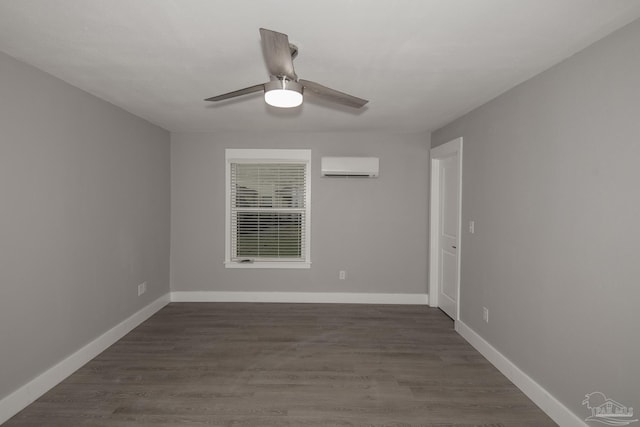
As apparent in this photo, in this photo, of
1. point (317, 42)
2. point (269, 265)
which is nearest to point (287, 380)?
point (269, 265)

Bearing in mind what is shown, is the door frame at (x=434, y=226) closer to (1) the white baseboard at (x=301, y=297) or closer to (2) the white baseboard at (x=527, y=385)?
(1) the white baseboard at (x=301, y=297)

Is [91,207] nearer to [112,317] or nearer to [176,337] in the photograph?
[112,317]

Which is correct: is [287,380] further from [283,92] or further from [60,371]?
[283,92]

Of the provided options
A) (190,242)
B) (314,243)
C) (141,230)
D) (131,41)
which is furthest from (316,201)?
(131,41)

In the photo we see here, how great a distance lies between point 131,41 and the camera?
1.94 m

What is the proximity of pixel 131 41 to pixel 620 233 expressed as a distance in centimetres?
299

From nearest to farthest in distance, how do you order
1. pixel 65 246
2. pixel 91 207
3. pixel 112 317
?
pixel 65 246, pixel 91 207, pixel 112 317

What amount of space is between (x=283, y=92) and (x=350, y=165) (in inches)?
106

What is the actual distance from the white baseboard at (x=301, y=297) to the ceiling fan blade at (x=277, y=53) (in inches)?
135

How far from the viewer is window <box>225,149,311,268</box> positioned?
181 inches

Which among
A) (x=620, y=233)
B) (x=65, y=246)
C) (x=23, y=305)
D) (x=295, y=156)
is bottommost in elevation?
(x=23, y=305)

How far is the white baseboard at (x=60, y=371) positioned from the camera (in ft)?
7.07

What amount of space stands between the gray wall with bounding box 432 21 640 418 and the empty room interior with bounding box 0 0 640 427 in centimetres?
2

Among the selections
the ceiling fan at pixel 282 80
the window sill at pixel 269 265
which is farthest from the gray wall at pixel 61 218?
the ceiling fan at pixel 282 80
